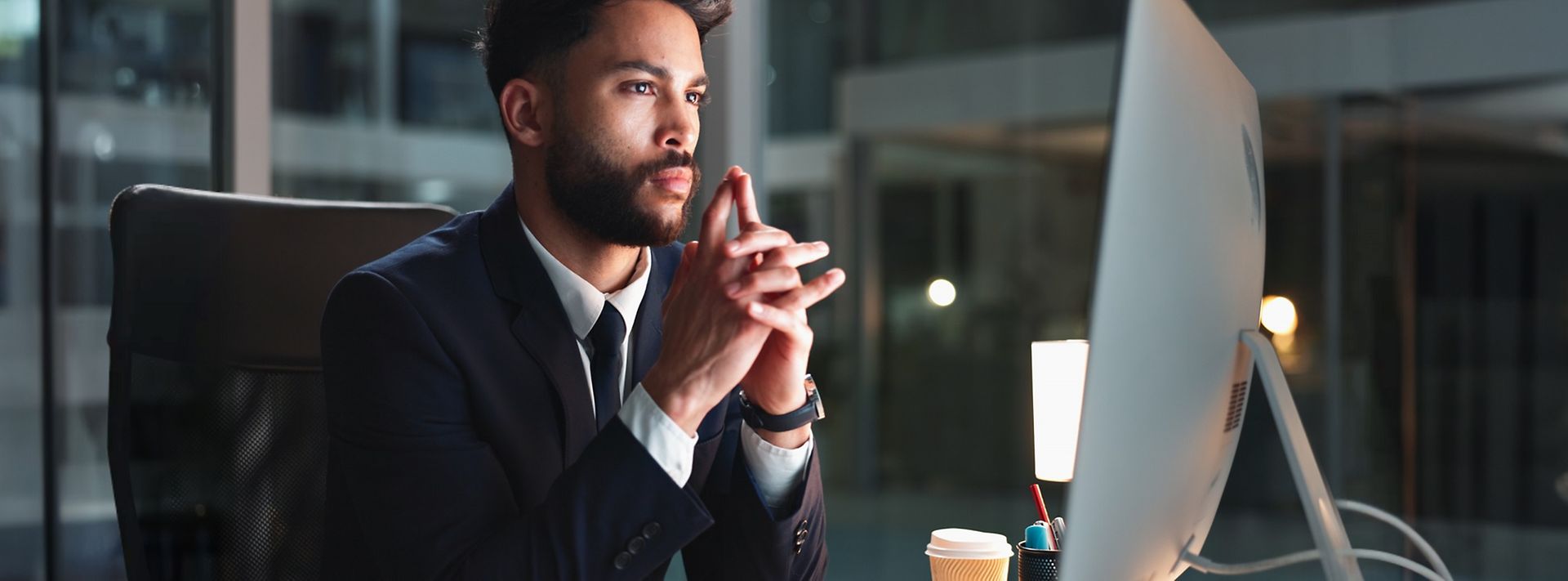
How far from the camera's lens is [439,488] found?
3.59ft

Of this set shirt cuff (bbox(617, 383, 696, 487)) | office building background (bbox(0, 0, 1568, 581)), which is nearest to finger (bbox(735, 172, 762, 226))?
shirt cuff (bbox(617, 383, 696, 487))

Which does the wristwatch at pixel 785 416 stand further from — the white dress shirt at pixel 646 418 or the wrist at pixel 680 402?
the wrist at pixel 680 402

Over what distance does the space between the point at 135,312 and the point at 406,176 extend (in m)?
2.26

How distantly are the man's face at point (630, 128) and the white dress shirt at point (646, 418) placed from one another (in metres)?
0.07

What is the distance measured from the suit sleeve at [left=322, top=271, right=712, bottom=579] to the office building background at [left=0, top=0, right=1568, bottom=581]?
1.62m

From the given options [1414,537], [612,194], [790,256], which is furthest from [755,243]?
[1414,537]

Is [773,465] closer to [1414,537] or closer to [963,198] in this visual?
[1414,537]

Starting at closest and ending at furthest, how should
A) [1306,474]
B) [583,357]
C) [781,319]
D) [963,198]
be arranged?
[1306,474] < [781,319] < [583,357] < [963,198]

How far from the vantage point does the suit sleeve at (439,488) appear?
1.05 metres

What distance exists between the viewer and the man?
41.7 inches

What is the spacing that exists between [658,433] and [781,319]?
0.14m

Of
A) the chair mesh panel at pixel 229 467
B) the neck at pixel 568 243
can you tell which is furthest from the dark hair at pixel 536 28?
the chair mesh panel at pixel 229 467

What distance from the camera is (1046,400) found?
1321 millimetres

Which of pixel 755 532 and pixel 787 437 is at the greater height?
pixel 787 437
